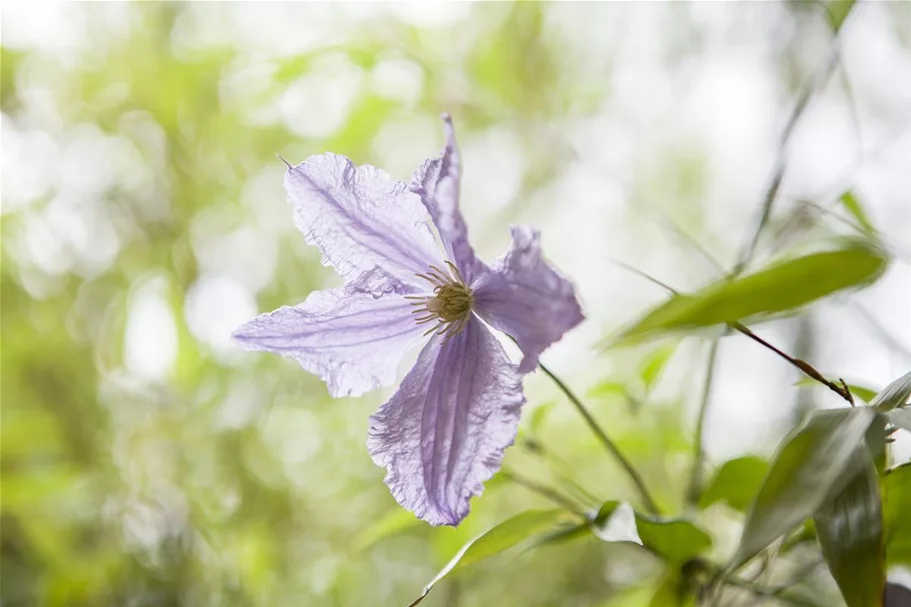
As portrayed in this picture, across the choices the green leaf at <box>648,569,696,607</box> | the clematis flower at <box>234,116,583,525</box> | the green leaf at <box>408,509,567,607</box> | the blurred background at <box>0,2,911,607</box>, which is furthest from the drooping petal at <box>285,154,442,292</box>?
the blurred background at <box>0,2,911,607</box>

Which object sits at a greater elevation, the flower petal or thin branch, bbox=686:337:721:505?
the flower petal

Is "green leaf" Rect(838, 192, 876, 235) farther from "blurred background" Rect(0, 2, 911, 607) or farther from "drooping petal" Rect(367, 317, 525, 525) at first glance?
"blurred background" Rect(0, 2, 911, 607)

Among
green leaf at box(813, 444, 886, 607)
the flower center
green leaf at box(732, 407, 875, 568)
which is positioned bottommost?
green leaf at box(813, 444, 886, 607)

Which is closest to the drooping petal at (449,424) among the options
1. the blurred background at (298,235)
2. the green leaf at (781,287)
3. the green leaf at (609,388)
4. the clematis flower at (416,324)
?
the clematis flower at (416,324)

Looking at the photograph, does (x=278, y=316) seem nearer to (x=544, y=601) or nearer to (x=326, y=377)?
(x=326, y=377)

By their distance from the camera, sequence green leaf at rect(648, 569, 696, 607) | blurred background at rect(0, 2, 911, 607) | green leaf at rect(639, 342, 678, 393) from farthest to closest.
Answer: blurred background at rect(0, 2, 911, 607), green leaf at rect(639, 342, 678, 393), green leaf at rect(648, 569, 696, 607)

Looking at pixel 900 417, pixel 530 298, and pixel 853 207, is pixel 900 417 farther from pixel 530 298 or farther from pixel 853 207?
pixel 853 207

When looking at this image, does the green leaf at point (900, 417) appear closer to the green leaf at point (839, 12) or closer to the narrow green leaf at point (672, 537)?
the narrow green leaf at point (672, 537)

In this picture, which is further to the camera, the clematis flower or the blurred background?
the blurred background
